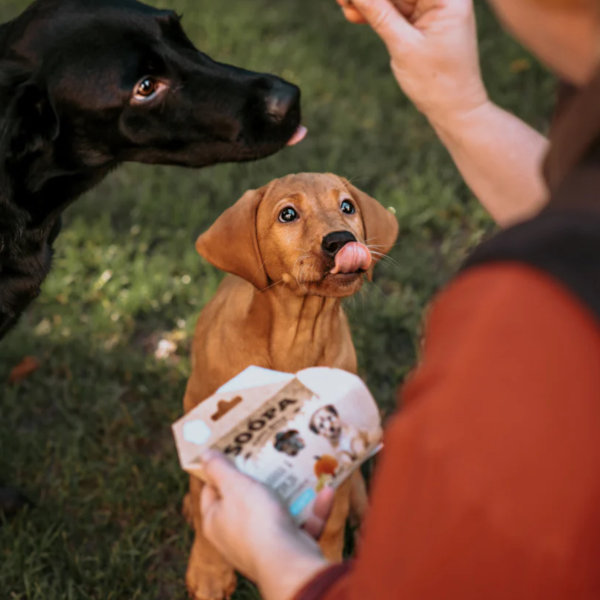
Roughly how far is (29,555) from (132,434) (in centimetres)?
65

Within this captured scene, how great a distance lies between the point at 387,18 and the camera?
2111 mm

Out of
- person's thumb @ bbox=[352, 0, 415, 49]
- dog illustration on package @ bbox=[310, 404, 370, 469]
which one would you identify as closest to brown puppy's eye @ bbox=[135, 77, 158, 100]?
person's thumb @ bbox=[352, 0, 415, 49]

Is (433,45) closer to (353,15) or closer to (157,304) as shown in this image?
(353,15)

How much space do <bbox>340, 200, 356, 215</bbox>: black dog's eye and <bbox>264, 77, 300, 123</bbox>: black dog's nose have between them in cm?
41

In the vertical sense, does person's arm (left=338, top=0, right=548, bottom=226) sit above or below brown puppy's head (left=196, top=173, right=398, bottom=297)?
above

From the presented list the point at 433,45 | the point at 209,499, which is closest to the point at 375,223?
the point at 433,45

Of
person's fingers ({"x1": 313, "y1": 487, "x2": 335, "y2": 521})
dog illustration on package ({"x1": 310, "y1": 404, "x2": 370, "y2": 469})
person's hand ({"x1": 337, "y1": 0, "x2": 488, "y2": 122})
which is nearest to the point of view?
person's fingers ({"x1": 313, "y1": 487, "x2": 335, "y2": 521})

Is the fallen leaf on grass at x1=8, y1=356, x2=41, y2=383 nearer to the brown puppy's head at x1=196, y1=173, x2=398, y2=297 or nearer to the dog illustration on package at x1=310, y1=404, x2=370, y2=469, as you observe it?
the brown puppy's head at x1=196, y1=173, x2=398, y2=297

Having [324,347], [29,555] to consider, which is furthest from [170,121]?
[29,555]

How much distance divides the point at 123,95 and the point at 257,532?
4.94ft

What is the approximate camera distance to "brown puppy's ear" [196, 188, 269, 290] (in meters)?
2.36

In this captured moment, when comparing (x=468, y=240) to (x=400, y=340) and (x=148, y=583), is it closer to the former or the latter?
(x=400, y=340)

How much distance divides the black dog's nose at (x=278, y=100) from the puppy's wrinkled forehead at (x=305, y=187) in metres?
0.27

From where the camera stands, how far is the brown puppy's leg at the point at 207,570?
257cm
